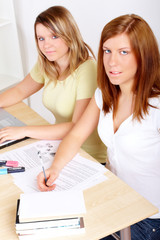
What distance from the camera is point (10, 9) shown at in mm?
2689

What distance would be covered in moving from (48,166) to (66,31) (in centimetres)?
71

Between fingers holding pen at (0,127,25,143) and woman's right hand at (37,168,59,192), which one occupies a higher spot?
fingers holding pen at (0,127,25,143)

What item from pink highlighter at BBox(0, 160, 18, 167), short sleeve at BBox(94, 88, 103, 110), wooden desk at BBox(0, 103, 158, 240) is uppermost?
short sleeve at BBox(94, 88, 103, 110)

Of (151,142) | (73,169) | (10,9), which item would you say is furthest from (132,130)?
(10,9)

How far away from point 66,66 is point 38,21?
28 cm

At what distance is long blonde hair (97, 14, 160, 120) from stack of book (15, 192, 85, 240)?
1.67 ft

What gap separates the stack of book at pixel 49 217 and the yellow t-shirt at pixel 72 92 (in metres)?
→ 0.77

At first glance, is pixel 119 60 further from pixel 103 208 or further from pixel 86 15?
pixel 86 15

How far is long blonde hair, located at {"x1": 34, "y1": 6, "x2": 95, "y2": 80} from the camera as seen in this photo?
179 centimetres

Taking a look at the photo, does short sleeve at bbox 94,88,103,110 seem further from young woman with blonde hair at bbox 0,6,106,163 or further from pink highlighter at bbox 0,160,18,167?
pink highlighter at bbox 0,160,18,167

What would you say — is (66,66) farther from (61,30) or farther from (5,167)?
(5,167)

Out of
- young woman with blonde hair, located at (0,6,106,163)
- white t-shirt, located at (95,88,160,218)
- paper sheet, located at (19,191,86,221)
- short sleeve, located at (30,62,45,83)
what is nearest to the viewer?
paper sheet, located at (19,191,86,221)

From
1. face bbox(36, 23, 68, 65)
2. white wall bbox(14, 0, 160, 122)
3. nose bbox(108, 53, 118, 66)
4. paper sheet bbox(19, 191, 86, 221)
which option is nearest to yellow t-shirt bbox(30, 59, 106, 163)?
face bbox(36, 23, 68, 65)

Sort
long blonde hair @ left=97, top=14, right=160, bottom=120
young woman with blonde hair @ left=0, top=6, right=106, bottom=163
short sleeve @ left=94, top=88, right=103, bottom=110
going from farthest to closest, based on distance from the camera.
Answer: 1. young woman with blonde hair @ left=0, top=6, right=106, bottom=163
2. short sleeve @ left=94, top=88, right=103, bottom=110
3. long blonde hair @ left=97, top=14, right=160, bottom=120
